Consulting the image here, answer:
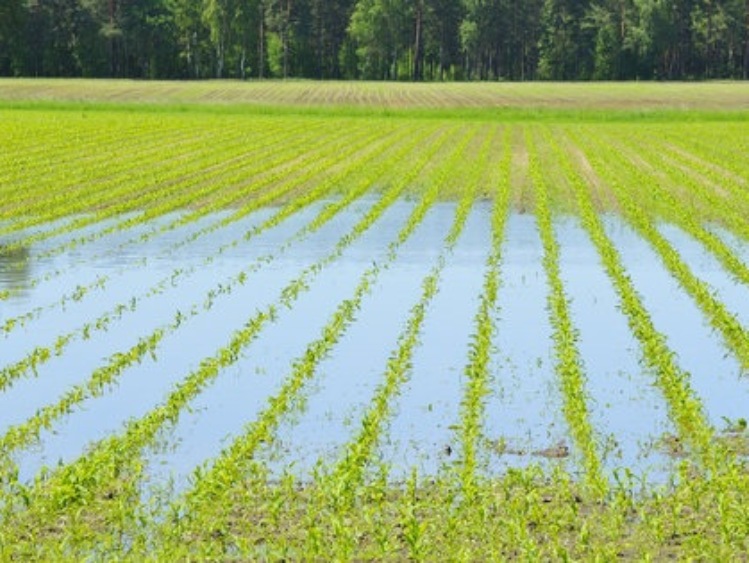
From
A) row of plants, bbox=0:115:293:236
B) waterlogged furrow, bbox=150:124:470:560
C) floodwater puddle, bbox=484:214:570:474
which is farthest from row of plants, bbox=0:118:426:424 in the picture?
floodwater puddle, bbox=484:214:570:474

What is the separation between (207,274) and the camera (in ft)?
60.0

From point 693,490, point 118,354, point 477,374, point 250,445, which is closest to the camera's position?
point 693,490

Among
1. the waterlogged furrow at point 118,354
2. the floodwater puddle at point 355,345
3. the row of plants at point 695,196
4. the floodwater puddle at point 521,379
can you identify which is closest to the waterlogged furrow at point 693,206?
the row of plants at point 695,196

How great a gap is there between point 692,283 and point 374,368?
20.3 ft

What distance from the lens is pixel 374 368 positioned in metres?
12.8

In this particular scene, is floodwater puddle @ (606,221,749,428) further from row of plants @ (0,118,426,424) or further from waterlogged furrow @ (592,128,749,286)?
row of plants @ (0,118,426,424)

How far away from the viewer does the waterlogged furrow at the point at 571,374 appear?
370 inches

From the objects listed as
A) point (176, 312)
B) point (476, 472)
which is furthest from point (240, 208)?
point (476, 472)

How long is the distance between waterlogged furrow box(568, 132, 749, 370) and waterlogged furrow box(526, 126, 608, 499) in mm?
1595

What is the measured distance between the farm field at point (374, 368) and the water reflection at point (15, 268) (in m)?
0.08

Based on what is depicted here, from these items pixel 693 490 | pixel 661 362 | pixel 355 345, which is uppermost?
pixel 693 490

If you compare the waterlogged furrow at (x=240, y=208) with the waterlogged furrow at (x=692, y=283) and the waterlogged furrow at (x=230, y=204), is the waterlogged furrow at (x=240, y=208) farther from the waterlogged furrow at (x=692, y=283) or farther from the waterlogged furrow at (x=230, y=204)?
the waterlogged furrow at (x=692, y=283)

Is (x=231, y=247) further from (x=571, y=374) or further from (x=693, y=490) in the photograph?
(x=693, y=490)

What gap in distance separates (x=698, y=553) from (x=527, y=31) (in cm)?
13312
